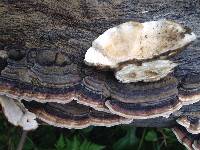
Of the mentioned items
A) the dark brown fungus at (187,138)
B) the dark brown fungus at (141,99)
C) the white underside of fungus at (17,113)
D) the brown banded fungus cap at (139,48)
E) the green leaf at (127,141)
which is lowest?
the green leaf at (127,141)

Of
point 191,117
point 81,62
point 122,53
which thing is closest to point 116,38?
point 122,53

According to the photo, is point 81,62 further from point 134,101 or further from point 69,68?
point 134,101

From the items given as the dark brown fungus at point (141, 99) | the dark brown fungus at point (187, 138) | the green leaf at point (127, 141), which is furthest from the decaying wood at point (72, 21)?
the green leaf at point (127, 141)

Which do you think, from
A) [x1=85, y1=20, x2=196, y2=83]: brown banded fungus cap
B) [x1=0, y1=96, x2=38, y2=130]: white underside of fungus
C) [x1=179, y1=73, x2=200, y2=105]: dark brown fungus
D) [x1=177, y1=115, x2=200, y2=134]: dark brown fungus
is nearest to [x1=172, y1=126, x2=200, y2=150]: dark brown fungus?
[x1=177, y1=115, x2=200, y2=134]: dark brown fungus

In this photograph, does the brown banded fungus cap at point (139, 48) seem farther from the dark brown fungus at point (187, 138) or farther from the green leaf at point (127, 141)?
the green leaf at point (127, 141)

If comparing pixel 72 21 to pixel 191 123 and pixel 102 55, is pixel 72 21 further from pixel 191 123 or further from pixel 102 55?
pixel 191 123

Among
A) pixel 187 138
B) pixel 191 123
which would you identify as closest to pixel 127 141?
pixel 187 138
